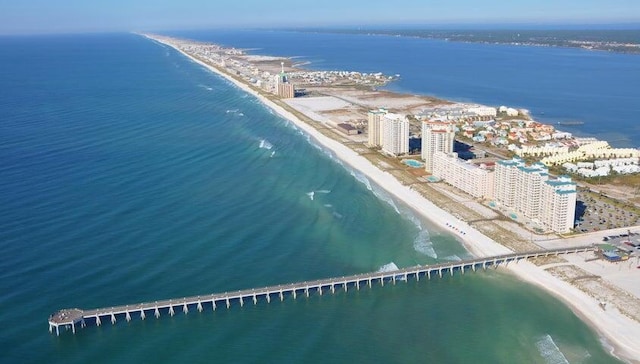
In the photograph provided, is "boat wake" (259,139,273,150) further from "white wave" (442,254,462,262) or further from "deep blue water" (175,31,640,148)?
"deep blue water" (175,31,640,148)

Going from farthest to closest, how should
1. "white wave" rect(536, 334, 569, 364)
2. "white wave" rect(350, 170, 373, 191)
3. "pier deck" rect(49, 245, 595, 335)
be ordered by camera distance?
1. "white wave" rect(350, 170, 373, 191)
2. "pier deck" rect(49, 245, 595, 335)
3. "white wave" rect(536, 334, 569, 364)

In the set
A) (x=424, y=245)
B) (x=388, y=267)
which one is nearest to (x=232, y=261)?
(x=388, y=267)

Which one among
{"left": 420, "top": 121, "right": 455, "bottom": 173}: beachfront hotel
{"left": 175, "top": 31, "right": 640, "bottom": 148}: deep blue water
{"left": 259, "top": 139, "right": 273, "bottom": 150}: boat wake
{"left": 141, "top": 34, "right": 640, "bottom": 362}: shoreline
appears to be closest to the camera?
{"left": 141, "top": 34, "right": 640, "bottom": 362}: shoreline

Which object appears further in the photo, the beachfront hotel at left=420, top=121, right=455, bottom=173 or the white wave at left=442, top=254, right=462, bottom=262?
the beachfront hotel at left=420, top=121, right=455, bottom=173

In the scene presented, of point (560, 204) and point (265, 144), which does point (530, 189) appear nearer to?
point (560, 204)

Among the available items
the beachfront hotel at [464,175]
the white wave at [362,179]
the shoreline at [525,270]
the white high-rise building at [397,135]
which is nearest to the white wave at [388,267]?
the shoreline at [525,270]

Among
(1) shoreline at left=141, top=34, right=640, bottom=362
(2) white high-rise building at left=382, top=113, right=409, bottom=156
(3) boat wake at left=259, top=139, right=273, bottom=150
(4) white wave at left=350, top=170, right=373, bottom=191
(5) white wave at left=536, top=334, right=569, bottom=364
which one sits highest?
(2) white high-rise building at left=382, top=113, right=409, bottom=156

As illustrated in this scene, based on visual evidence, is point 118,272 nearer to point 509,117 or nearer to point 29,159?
point 29,159

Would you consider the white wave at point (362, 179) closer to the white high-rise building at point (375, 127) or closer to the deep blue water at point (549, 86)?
the white high-rise building at point (375, 127)

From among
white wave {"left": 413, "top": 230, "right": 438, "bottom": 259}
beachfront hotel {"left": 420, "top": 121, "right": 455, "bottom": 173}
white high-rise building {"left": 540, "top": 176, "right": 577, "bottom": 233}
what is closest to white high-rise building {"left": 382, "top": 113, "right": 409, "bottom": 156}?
beachfront hotel {"left": 420, "top": 121, "right": 455, "bottom": 173}
